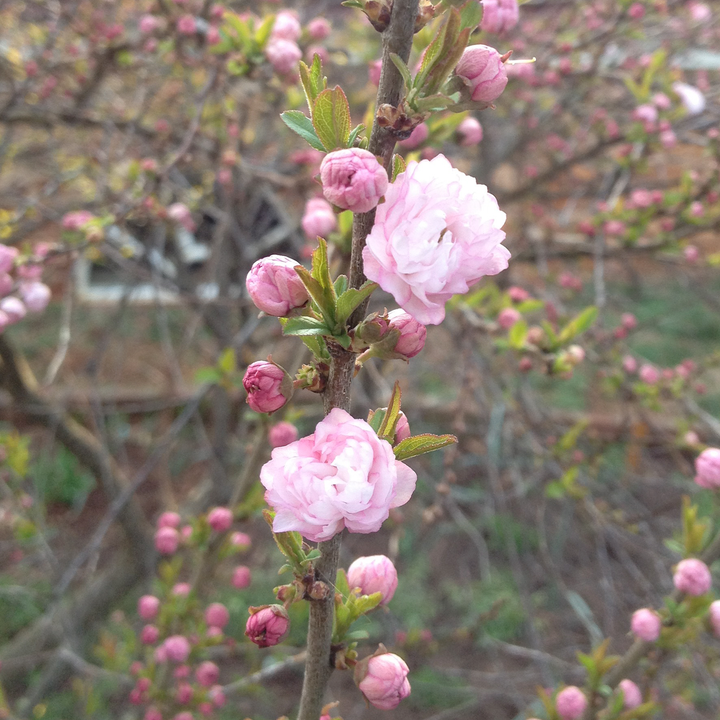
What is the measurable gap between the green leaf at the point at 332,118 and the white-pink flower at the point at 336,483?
0.26 m

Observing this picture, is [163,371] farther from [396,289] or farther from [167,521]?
[396,289]

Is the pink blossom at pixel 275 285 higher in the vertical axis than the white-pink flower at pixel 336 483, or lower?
higher

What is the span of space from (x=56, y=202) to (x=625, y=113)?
381 cm

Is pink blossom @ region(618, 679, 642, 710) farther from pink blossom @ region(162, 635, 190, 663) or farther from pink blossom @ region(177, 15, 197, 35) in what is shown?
pink blossom @ region(177, 15, 197, 35)

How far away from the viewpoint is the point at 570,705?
109 cm

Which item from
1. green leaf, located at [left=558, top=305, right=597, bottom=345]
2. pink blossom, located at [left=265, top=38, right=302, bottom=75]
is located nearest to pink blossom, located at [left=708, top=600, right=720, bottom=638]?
green leaf, located at [left=558, top=305, right=597, bottom=345]

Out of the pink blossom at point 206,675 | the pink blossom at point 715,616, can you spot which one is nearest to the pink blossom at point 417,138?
the pink blossom at point 715,616

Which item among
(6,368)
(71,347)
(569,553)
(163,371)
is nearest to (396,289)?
(6,368)

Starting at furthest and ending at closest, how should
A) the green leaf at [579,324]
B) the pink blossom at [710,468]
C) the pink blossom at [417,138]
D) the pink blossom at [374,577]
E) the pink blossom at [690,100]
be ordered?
the pink blossom at [690,100]
the green leaf at [579,324]
the pink blossom at [710,468]
the pink blossom at [417,138]
the pink blossom at [374,577]

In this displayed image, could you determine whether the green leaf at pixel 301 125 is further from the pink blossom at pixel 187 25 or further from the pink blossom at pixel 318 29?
the pink blossom at pixel 187 25

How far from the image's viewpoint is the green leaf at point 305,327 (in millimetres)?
534

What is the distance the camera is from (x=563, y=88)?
3.17m

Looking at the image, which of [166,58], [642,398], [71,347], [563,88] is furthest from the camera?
[71,347]

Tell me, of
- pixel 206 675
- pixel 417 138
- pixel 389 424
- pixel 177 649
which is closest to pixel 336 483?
pixel 389 424
